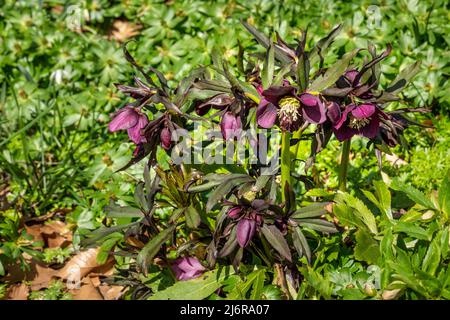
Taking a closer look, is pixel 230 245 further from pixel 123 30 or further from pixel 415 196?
pixel 123 30

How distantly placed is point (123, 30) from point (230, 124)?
6.41ft

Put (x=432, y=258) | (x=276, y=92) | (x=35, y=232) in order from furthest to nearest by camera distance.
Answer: (x=35, y=232)
(x=432, y=258)
(x=276, y=92)

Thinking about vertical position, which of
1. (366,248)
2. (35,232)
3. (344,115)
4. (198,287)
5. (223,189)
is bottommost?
(35,232)

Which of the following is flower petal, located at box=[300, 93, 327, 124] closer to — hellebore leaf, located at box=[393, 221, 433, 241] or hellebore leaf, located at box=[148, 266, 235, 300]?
hellebore leaf, located at box=[393, 221, 433, 241]

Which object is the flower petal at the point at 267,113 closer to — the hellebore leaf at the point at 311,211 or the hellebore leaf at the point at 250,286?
the hellebore leaf at the point at 311,211

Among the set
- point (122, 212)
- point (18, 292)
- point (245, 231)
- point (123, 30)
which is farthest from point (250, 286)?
point (123, 30)

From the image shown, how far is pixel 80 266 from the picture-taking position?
2338 millimetres

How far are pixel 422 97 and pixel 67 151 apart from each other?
1.66 meters

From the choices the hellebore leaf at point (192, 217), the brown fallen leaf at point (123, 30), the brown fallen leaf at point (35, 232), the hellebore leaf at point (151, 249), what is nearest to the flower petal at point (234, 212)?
the hellebore leaf at point (192, 217)

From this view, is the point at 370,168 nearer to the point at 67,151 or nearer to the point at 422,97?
the point at 422,97

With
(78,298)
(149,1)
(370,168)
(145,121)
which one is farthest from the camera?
(149,1)

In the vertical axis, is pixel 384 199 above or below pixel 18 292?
above
